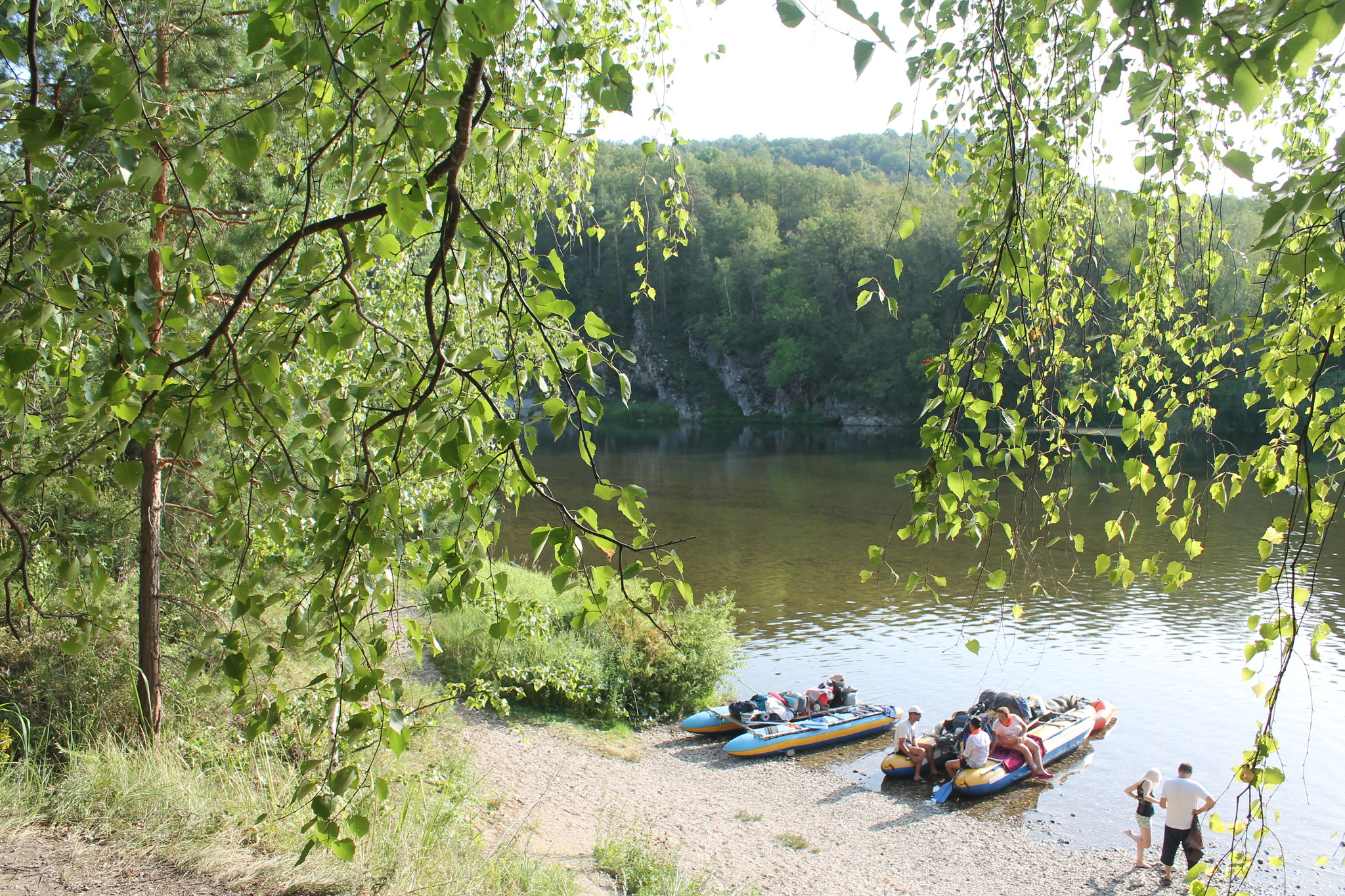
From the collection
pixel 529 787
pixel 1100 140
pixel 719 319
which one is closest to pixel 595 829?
pixel 529 787

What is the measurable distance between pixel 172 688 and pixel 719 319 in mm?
61240

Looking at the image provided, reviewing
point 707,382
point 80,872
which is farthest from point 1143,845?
point 707,382

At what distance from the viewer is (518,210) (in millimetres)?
1660

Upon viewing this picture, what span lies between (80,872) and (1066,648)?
1349 centimetres

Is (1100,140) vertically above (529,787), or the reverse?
(1100,140)

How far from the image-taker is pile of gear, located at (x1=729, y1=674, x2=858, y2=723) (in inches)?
426

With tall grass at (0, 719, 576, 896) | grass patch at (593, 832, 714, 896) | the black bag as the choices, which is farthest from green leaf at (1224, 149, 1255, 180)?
the black bag

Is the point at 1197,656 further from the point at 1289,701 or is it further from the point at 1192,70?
the point at 1192,70

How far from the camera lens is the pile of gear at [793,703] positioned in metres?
10.8

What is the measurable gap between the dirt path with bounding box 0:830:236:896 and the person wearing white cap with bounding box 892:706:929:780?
7.92 meters

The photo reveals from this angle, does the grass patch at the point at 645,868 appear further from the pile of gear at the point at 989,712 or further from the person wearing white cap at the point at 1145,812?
the person wearing white cap at the point at 1145,812

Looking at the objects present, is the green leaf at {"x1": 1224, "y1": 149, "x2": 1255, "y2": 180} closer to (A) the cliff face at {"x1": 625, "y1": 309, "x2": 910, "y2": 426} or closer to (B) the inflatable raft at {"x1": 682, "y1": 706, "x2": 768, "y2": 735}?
(B) the inflatable raft at {"x1": 682, "y1": 706, "x2": 768, "y2": 735}

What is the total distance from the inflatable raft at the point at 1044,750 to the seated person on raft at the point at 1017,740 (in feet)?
0.26

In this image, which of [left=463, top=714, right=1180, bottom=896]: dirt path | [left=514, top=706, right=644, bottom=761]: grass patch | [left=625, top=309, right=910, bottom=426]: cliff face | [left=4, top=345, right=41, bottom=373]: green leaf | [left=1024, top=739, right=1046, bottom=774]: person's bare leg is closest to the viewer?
[left=4, top=345, right=41, bottom=373]: green leaf
